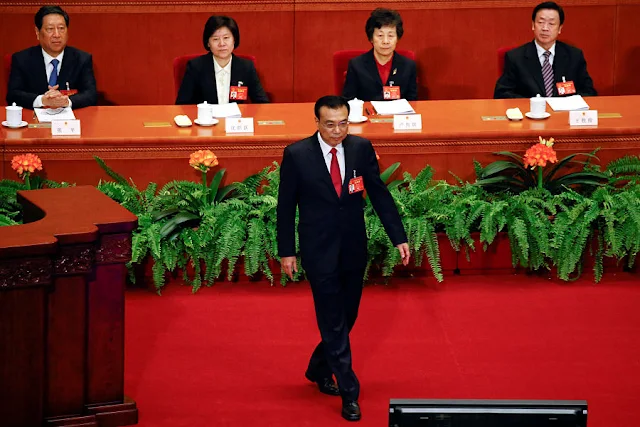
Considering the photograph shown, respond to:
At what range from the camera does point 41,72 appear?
22.3ft

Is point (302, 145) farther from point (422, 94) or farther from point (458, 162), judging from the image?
point (422, 94)

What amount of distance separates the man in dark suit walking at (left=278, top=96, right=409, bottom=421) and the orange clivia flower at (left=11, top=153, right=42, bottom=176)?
191 centimetres

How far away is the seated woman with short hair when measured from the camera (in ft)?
22.1

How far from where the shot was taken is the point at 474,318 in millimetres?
5234

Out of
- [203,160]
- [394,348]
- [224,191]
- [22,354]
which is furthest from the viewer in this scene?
[224,191]

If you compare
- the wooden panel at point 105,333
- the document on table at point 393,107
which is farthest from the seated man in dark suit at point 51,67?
the wooden panel at point 105,333

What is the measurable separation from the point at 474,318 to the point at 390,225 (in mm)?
1175

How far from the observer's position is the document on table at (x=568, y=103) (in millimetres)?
6371

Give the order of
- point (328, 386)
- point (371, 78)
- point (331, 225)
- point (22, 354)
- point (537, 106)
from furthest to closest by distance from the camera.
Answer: point (371, 78)
point (537, 106)
point (328, 386)
point (331, 225)
point (22, 354)

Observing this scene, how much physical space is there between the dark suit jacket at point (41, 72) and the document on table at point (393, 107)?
5.56 feet

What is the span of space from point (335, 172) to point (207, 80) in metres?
2.83

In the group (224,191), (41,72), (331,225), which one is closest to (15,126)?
(41,72)

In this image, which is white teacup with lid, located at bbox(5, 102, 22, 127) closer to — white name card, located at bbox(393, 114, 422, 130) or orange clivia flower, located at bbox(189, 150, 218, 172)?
orange clivia flower, located at bbox(189, 150, 218, 172)

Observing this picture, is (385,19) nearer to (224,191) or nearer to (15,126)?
(224,191)
